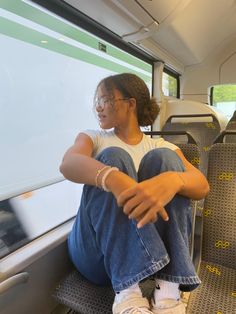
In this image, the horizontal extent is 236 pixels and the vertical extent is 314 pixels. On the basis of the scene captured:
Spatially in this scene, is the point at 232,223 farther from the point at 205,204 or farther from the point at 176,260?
the point at 176,260

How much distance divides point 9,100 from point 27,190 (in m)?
0.39

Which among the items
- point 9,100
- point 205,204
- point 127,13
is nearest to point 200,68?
point 127,13

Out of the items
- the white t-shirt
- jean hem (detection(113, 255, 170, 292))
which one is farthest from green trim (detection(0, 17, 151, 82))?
jean hem (detection(113, 255, 170, 292))

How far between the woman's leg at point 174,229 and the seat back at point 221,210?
39 centimetres

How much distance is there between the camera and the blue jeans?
836mm

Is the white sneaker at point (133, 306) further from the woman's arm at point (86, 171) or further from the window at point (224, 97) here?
the window at point (224, 97)

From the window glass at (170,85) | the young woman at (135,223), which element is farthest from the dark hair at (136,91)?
the window glass at (170,85)

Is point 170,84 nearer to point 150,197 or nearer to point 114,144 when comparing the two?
point 114,144

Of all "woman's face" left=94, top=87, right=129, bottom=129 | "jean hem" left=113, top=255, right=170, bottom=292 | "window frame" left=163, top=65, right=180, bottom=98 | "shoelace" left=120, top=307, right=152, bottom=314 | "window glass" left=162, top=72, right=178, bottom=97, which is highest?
"window frame" left=163, top=65, right=180, bottom=98

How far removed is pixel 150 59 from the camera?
2.73m

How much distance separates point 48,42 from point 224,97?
284 centimetres

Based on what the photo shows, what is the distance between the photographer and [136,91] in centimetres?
117

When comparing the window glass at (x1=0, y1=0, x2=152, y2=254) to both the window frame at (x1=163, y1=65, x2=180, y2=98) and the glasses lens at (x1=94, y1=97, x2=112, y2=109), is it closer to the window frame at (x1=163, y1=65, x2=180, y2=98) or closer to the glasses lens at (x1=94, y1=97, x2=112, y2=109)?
the glasses lens at (x1=94, y1=97, x2=112, y2=109)

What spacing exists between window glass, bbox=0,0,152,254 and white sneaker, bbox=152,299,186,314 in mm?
618
